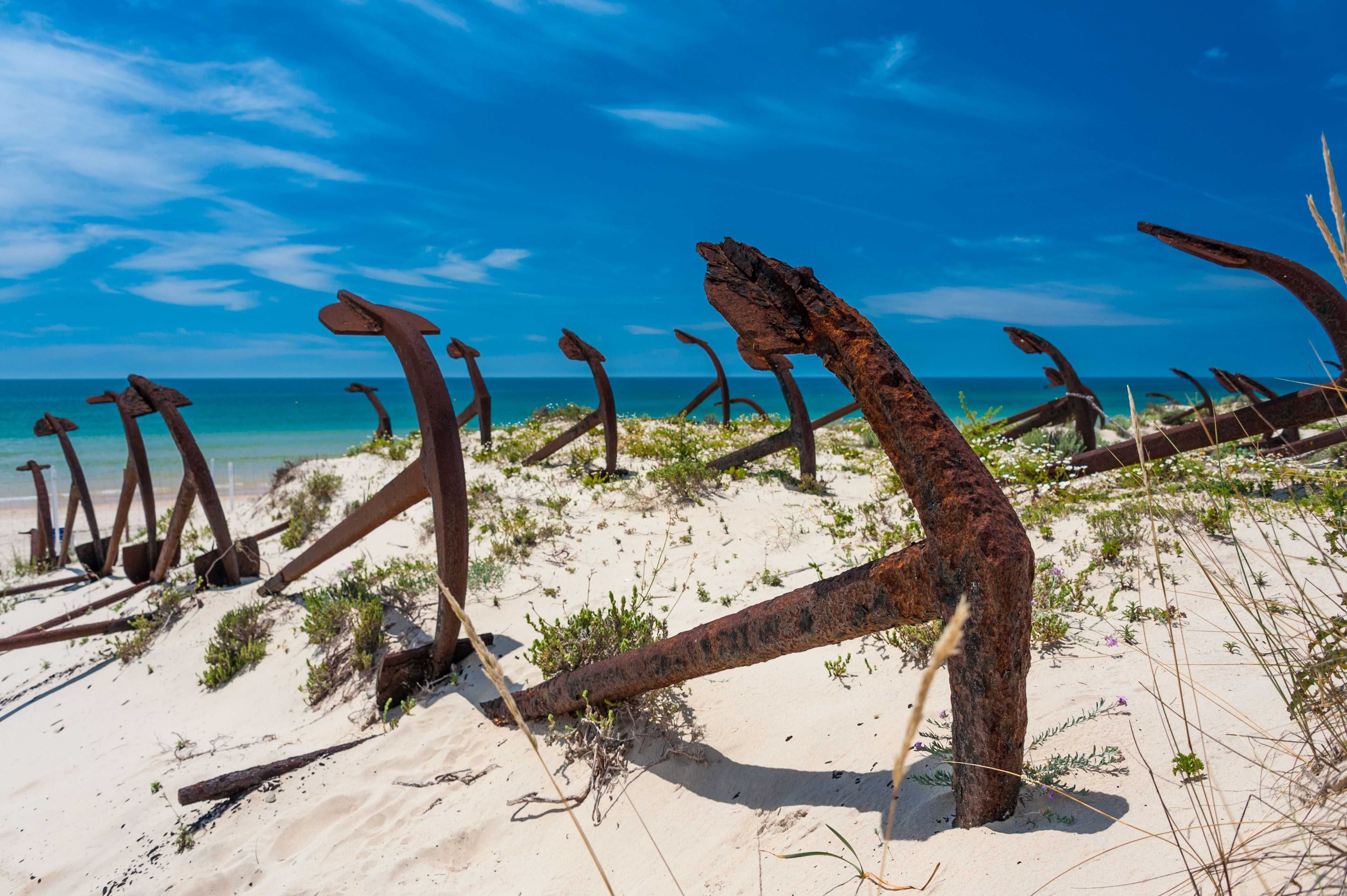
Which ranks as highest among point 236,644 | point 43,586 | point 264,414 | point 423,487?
point 264,414

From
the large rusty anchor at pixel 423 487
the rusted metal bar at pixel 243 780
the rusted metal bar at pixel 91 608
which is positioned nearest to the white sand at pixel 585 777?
the rusted metal bar at pixel 243 780

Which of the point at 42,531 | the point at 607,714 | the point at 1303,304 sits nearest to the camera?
the point at 607,714

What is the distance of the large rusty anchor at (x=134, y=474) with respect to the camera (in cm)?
573

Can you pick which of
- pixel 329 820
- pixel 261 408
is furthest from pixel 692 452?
pixel 261 408

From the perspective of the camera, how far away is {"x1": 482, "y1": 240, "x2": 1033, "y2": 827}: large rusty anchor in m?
1.49

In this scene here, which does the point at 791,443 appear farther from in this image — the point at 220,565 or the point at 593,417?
the point at 220,565

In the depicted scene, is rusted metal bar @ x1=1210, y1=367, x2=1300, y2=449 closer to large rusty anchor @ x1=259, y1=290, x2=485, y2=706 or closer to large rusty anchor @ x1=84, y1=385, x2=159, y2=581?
large rusty anchor @ x1=259, y1=290, x2=485, y2=706

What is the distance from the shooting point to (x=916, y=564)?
5.29 feet

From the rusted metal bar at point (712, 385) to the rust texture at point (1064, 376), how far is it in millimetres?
4917

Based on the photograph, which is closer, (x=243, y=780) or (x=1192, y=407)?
(x=243, y=780)

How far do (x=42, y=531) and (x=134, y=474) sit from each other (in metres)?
4.14

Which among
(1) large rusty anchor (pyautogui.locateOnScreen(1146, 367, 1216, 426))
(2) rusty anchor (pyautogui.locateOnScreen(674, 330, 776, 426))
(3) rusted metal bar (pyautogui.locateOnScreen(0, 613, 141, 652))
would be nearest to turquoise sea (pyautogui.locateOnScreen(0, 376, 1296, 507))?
(1) large rusty anchor (pyautogui.locateOnScreen(1146, 367, 1216, 426))

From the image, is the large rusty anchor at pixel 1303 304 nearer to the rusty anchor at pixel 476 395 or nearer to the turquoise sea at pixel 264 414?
the turquoise sea at pixel 264 414

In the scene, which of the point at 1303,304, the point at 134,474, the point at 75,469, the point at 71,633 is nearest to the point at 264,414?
the point at 75,469
